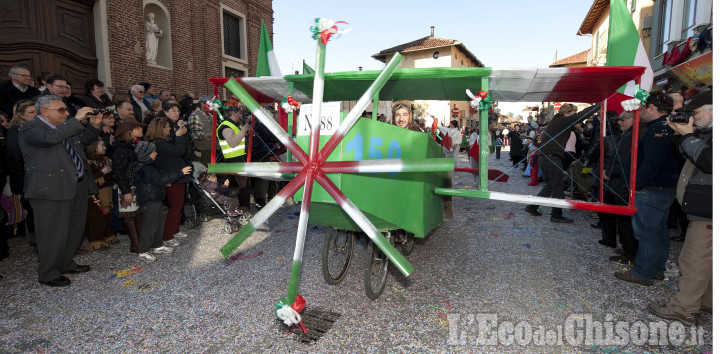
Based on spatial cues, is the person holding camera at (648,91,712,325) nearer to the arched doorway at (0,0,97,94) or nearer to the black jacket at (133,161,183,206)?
the black jacket at (133,161,183,206)

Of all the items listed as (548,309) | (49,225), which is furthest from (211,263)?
(548,309)

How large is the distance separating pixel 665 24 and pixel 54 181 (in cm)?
1908

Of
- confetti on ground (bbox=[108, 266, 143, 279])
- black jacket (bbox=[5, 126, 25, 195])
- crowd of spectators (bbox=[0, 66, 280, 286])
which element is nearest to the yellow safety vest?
crowd of spectators (bbox=[0, 66, 280, 286])

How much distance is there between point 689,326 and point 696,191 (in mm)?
1126

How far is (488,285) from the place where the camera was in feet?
12.8

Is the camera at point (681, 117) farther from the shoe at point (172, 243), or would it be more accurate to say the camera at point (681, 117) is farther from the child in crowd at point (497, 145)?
the child in crowd at point (497, 145)

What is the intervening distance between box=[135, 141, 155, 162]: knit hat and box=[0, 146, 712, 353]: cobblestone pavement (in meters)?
1.27

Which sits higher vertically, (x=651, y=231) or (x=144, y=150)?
(x=144, y=150)

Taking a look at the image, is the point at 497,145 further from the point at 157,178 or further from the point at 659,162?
the point at 157,178

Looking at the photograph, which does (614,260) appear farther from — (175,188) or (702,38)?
(702,38)

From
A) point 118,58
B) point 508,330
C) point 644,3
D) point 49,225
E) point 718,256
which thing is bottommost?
point 508,330

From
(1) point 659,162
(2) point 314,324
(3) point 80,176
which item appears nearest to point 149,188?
(3) point 80,176

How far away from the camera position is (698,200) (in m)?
2.84

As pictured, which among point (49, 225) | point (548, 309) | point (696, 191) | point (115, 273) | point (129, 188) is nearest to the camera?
point (696, 191)
